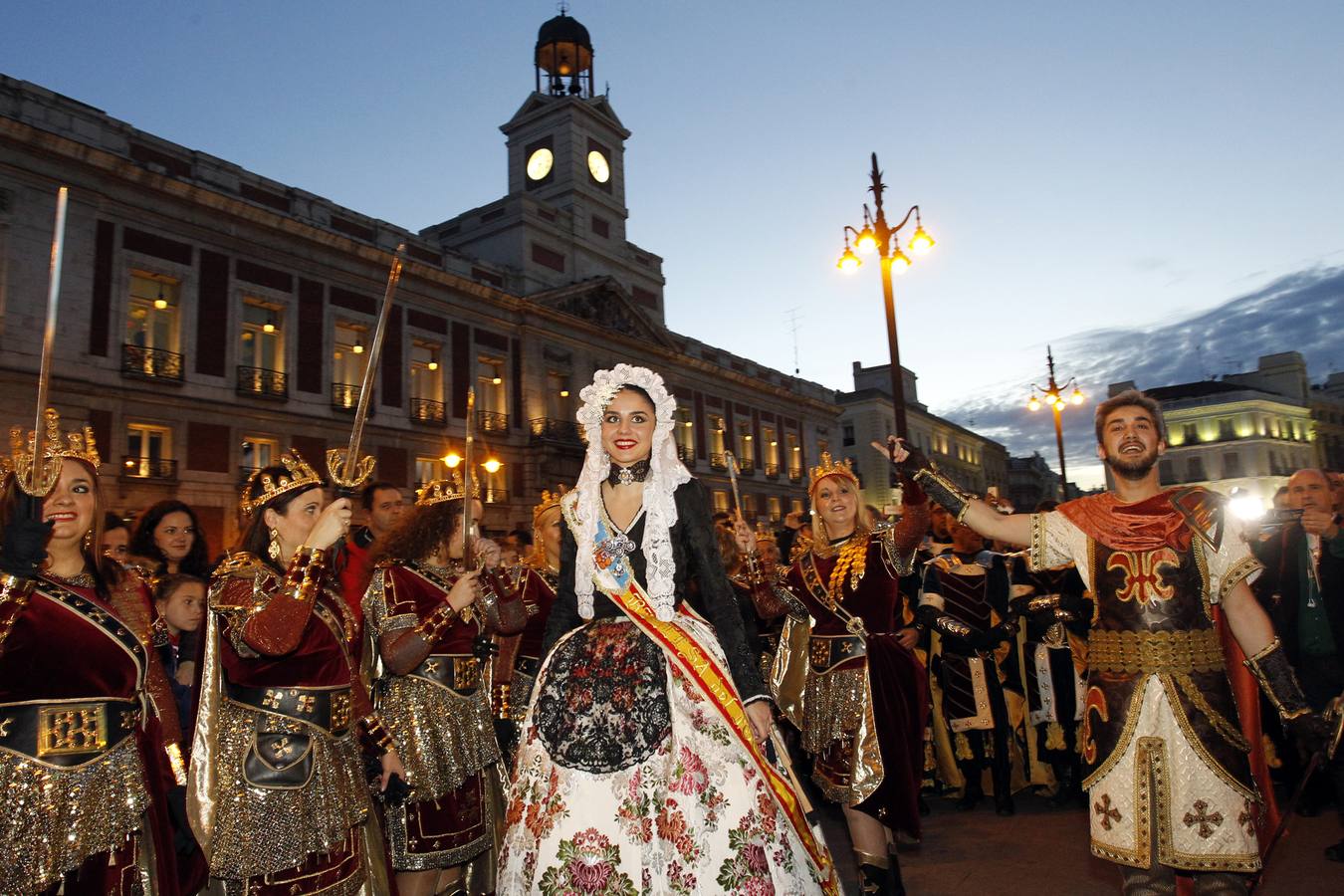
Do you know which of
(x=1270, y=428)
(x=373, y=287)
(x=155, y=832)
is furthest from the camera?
(x=1270, y=428)

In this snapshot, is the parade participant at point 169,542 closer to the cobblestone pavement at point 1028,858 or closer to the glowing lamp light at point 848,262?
the cobblestone pavement at point 1028,858

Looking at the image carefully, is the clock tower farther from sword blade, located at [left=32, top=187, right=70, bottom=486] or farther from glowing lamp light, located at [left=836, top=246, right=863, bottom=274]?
sword blade, located at [left=32, top=187, right=70, bottom=486]

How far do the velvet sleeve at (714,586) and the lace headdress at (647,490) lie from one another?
7 cm

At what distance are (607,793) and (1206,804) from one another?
7.78 feet

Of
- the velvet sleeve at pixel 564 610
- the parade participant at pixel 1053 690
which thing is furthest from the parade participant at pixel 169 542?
the parade participant at pixel 1053 690

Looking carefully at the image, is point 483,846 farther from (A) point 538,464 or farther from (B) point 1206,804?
(A) point 538,464

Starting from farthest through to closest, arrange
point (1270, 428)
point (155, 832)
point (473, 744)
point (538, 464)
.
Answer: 1. point (1270, 428)
2. point (538, 464)
3. point (473, 744)
4. point (155, 832)

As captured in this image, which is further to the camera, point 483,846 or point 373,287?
point 373,287

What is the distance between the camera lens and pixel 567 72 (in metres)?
37.9

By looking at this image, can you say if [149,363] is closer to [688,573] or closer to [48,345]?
[48,345]

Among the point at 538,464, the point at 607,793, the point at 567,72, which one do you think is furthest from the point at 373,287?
the point at 607,793

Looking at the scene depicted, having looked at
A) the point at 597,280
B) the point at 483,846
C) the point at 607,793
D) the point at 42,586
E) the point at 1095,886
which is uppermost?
the point at 597,280

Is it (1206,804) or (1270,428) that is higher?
(1270,428)

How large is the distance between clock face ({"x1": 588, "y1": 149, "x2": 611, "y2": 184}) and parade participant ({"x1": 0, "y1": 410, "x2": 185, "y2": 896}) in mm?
35021
